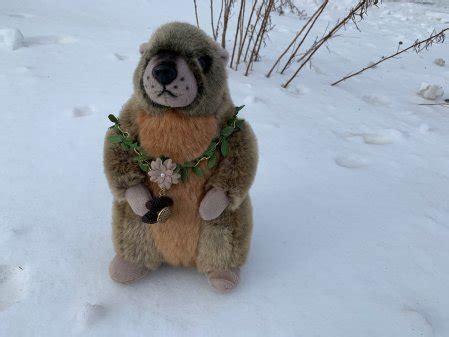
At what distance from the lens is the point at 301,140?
5.55 ft

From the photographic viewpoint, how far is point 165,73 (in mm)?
766

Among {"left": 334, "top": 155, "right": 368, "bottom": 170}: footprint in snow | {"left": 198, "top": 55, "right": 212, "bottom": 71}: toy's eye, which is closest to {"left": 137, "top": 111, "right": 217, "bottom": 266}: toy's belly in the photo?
{"left": 198, "top": 55, "right": 212, "bottom": 71}: toy's eye

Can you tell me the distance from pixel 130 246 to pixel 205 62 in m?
0.47

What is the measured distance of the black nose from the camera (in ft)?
2.51

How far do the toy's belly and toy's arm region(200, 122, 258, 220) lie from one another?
0.03 meters

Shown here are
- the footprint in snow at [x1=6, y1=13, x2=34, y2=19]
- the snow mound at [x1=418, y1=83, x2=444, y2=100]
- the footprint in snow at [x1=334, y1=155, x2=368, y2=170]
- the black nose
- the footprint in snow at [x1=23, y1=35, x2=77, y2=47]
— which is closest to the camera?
the black nose

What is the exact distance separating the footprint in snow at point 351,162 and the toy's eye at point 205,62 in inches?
36.5

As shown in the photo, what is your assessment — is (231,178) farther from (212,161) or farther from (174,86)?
(174,86)

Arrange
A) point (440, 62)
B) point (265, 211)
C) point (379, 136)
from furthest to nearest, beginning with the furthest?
point (440, 62) → point (379, 136) → point (265, 211)

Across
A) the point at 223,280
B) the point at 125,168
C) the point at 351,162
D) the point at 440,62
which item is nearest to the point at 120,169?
the point at 125,168

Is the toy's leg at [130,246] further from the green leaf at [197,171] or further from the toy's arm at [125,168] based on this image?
the green leaf at [197,171]

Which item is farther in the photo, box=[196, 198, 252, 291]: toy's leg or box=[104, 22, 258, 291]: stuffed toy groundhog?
box=[196, 198, 252, 291]: toy's leg

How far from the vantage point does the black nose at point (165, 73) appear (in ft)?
2.51

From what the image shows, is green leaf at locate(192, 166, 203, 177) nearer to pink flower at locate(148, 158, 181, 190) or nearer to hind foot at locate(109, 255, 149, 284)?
pink flower at locate(148, 158, 181, 190)
